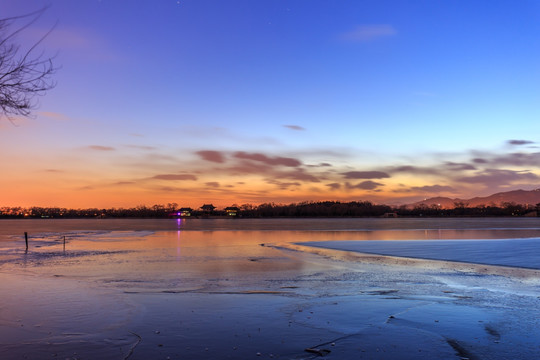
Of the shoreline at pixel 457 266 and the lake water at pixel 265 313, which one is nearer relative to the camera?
the lake water at pixel 265 313

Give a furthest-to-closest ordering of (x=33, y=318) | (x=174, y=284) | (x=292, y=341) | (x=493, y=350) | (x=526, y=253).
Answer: (x=526, y=253) → (x=174, y=284) → (x=33, y=318) → (x=292, y=341) → (x=493, y=350)

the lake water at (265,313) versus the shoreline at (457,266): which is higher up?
the lake water at (265,313)

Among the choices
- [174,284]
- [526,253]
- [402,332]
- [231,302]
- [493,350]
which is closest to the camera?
[493,350]

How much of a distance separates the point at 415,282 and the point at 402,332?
21.9 ft

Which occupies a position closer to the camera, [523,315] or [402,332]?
[402,332]

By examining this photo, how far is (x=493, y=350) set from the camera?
6512 millimetres

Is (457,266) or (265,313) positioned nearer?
(265,313)

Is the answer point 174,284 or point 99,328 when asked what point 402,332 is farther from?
point 174,284

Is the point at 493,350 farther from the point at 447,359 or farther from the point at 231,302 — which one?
the point at 231,302

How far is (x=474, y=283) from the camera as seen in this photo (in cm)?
1348

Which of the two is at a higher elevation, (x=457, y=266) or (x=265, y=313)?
(x=265, y=313)

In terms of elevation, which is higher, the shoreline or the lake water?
the lake water

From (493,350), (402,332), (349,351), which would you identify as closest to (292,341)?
(349,351)

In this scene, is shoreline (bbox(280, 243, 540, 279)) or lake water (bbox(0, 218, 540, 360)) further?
shoreline (bbox(280, 243, 540, 279))
